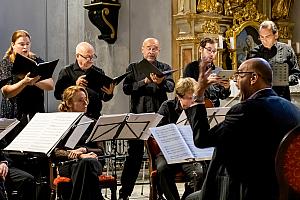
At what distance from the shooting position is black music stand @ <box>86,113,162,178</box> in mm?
5773

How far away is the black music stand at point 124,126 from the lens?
5773mm

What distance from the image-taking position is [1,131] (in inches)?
213

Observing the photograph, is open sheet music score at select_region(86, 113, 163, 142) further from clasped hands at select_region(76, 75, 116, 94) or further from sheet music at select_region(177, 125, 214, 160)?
clasped hands at select_region(76, 75, 116, 94)

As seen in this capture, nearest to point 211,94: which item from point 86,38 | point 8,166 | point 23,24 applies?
point 8,166

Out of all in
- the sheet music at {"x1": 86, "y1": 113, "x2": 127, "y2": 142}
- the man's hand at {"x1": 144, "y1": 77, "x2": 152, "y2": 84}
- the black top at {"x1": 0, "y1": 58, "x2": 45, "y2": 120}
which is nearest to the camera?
the sheet music at {"x1": 86, "y1": 113, "x2": 127, "y2": 142}

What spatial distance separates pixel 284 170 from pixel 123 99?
5.90 metres

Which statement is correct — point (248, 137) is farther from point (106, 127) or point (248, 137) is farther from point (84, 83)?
point (84, 83)

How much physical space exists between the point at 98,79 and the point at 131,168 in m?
1.04

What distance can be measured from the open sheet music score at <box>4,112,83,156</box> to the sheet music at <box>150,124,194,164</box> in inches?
25.1

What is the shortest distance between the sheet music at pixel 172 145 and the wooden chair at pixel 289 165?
1487 mm

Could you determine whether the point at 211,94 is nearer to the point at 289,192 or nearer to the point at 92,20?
the point at 92,20

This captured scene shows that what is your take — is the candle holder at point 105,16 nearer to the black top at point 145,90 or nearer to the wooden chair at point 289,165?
the black top at point 145,90

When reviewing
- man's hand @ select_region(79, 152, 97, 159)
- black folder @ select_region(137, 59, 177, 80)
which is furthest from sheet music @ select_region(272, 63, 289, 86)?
man's hand @ select_region(79, 152, 97, 159)

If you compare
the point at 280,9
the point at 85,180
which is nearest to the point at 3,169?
the point at 85,180
